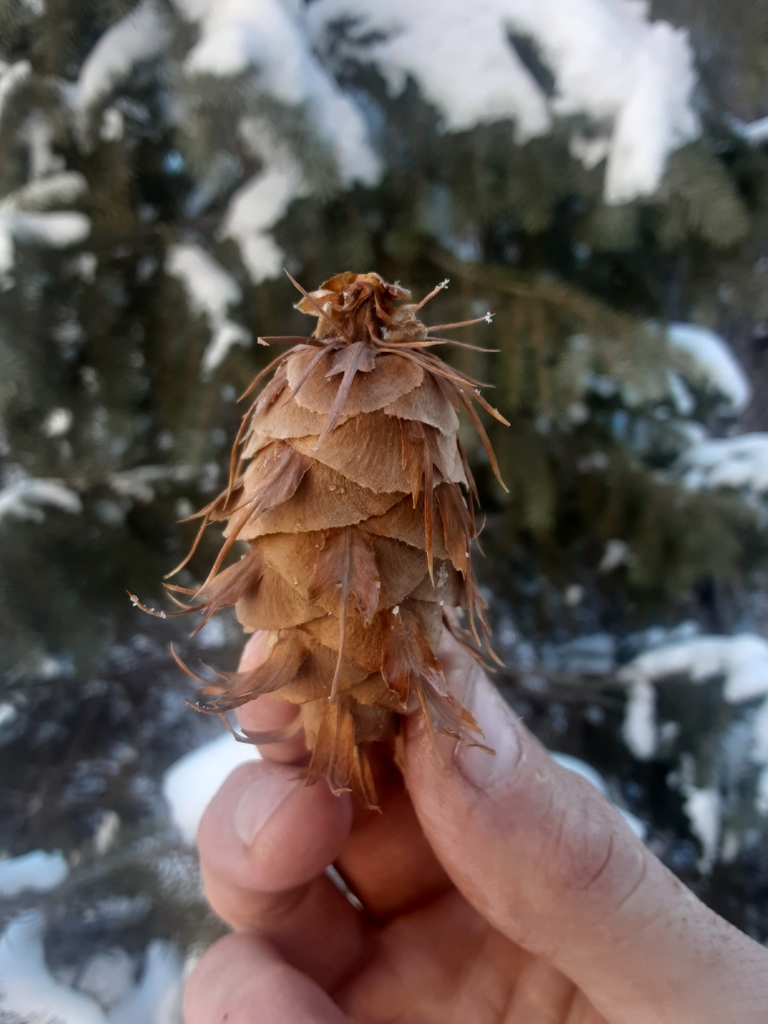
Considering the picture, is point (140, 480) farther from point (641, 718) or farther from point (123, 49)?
point (641, 718)

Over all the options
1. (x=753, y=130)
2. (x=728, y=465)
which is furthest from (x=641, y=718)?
(x=753, y=130)

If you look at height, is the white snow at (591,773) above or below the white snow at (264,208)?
below

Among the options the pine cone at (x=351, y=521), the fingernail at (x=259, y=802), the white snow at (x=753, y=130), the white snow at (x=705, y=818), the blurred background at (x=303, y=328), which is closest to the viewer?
the pine cone at (x=351, y=521)

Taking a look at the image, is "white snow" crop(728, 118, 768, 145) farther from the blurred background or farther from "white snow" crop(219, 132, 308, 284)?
"white snow" crop(219, 132, 308, 284)

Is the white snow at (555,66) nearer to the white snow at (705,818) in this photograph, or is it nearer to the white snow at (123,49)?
the white snow at (123,49)

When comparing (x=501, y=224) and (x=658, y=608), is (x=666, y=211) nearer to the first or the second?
(x=501, y=224)

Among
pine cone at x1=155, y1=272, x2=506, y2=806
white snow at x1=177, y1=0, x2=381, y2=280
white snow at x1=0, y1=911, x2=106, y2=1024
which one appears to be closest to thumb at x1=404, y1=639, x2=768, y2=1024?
pine cone at x1=155, y1=272, x2=506, y2=806

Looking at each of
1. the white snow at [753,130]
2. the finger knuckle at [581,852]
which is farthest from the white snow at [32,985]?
the white snow at [753,130]
